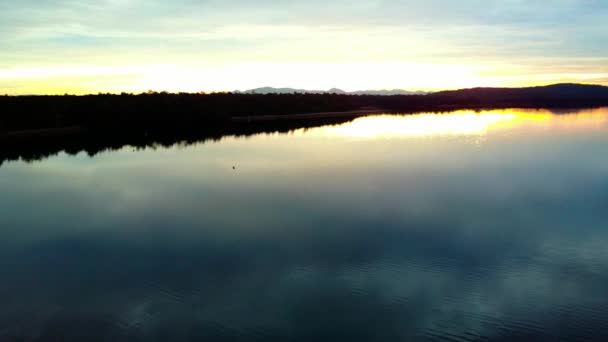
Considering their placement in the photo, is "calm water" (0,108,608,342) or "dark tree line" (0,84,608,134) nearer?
"calm water" (0,108,608,342)

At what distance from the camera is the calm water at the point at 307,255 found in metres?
8.05

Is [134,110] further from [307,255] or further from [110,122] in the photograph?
[307,255]

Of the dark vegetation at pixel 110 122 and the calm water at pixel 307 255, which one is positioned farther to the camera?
the dark vegetation at pixel 110 122

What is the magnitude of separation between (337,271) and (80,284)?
5.14m

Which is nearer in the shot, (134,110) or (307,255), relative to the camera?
(307,255)

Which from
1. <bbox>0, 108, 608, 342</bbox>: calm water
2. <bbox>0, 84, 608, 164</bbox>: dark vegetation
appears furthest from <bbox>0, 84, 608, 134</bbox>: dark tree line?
<bbox>0, 108, 608, 342</bbox>: calm water

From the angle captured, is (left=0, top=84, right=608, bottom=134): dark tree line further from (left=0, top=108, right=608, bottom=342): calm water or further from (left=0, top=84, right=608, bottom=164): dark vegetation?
(left=0, top=108, right=608, bottom=342): calm water

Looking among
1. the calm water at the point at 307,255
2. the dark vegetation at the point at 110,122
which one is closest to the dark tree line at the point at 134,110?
the dark vegetation at the point at 110,122

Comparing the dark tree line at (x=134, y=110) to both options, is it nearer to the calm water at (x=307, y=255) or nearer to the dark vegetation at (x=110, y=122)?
the dark vegetation at (x=110, y=122)

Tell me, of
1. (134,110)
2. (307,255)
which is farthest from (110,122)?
(307,255)

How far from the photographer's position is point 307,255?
11234 mm

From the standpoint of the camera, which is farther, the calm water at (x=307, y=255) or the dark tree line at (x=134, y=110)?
the dark tree line at (x=134, y=110)

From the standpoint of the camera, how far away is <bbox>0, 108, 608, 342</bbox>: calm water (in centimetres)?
805

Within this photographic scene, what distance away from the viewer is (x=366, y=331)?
7.77 m
